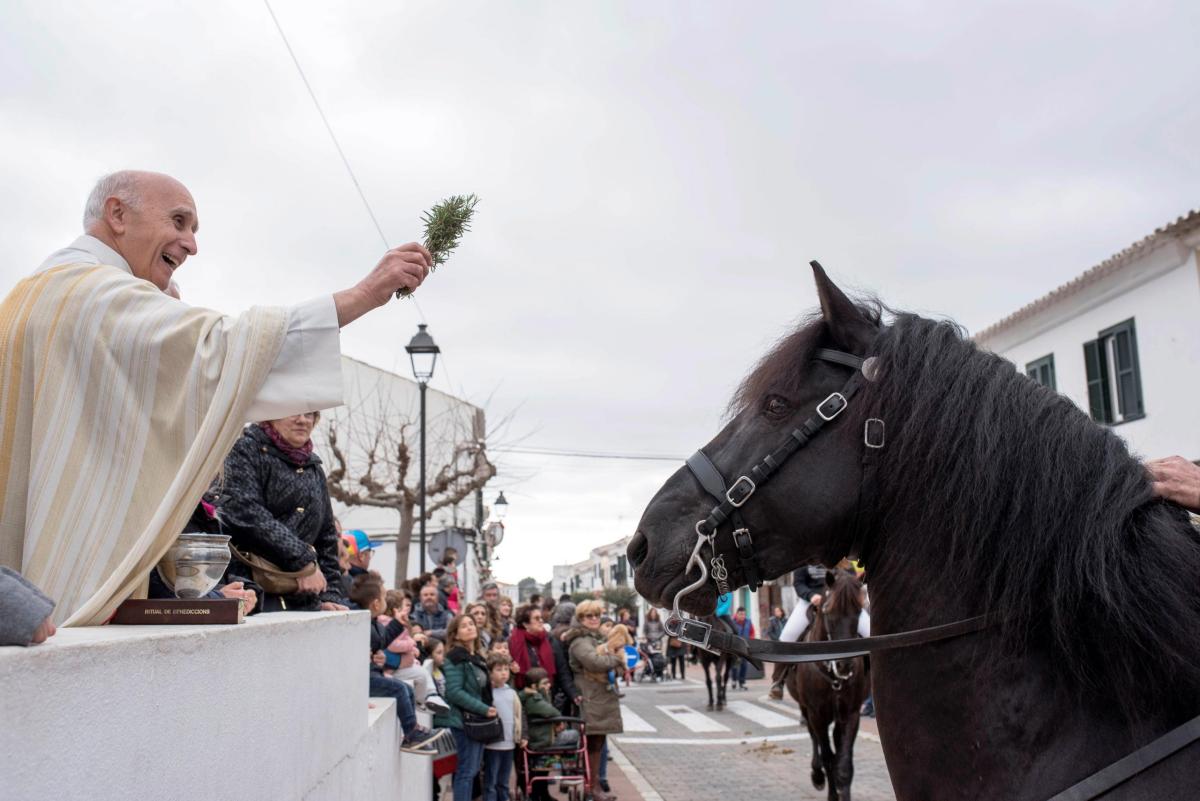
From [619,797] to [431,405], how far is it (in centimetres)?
2777

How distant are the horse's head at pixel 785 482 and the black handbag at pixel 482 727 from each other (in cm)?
610

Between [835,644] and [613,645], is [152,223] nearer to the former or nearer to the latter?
[835,644]

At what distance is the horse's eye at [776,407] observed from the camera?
267cm

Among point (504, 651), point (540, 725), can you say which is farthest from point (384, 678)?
point (540, 725)

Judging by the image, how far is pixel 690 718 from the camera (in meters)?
18.5

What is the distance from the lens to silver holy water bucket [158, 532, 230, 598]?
252cm

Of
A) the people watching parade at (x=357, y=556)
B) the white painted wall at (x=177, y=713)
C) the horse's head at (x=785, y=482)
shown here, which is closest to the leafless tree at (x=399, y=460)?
the people watching parade at (x=357, y=556)

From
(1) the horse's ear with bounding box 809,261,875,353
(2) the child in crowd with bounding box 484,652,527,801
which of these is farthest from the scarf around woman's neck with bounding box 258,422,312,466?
(2) the child in crowd with bounding box 484,652,527,801

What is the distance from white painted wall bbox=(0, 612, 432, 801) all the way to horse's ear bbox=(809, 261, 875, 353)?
5.50 ft

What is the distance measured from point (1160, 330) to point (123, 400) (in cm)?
1931

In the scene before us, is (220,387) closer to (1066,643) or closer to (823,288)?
(823,288)

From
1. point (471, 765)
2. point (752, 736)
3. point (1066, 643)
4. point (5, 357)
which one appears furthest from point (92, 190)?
point (752, 736)

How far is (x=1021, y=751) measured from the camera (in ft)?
7.42

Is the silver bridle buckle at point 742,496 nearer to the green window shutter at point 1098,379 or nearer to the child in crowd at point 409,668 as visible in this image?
the child in crowd at point 409,668
